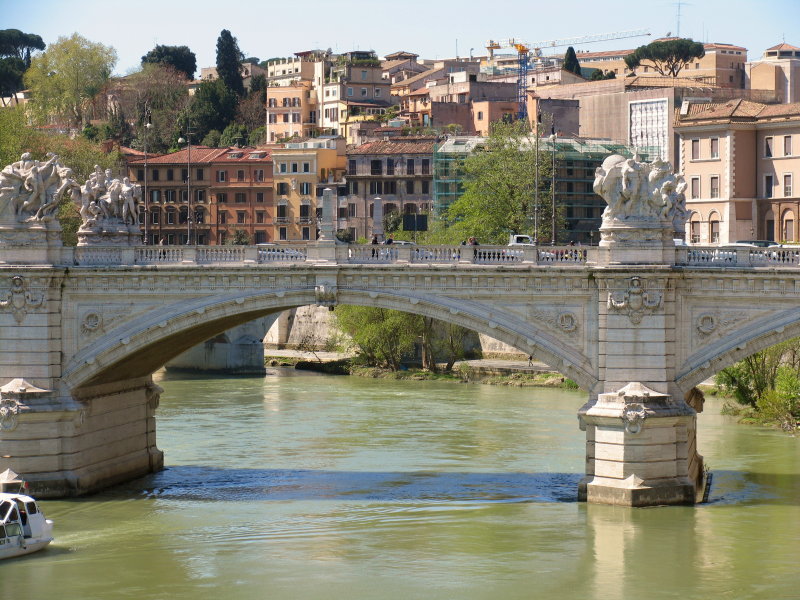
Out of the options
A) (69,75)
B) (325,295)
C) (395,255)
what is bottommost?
(325,295)

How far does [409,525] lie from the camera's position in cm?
3097

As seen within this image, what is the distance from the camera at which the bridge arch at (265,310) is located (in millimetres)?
31656

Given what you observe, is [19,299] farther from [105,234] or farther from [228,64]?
[228,64]

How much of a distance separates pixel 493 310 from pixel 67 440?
896 centimetres

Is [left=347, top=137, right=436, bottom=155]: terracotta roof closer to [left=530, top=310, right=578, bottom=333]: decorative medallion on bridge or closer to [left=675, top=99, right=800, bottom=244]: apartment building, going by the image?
[left=675, top=99, right=800, bottom=244]: apartment building

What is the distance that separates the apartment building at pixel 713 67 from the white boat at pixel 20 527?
6677 cm

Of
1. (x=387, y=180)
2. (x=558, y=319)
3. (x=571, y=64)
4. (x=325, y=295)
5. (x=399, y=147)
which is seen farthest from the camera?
(x=571, y=64)

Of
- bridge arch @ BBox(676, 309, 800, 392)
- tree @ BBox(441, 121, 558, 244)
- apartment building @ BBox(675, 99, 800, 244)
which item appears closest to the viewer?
bridge arch @ BBox(676, 309, 800, 392)

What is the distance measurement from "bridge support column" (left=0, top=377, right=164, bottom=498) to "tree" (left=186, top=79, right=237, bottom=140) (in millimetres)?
69182

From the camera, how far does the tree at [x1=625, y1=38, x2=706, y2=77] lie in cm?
10275

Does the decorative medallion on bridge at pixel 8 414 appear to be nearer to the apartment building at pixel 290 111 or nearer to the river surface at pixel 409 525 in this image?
the river surface at pixel 409 525

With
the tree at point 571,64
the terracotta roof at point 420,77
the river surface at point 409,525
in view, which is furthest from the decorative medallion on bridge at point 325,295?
the terracotta roof at point 420,77

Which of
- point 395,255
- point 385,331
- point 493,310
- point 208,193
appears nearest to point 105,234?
point 395,255

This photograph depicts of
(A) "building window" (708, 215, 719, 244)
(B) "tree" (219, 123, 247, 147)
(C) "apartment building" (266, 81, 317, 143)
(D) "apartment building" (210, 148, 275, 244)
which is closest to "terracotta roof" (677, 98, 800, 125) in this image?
(A) "building window" (708, 215, 719, 244)
